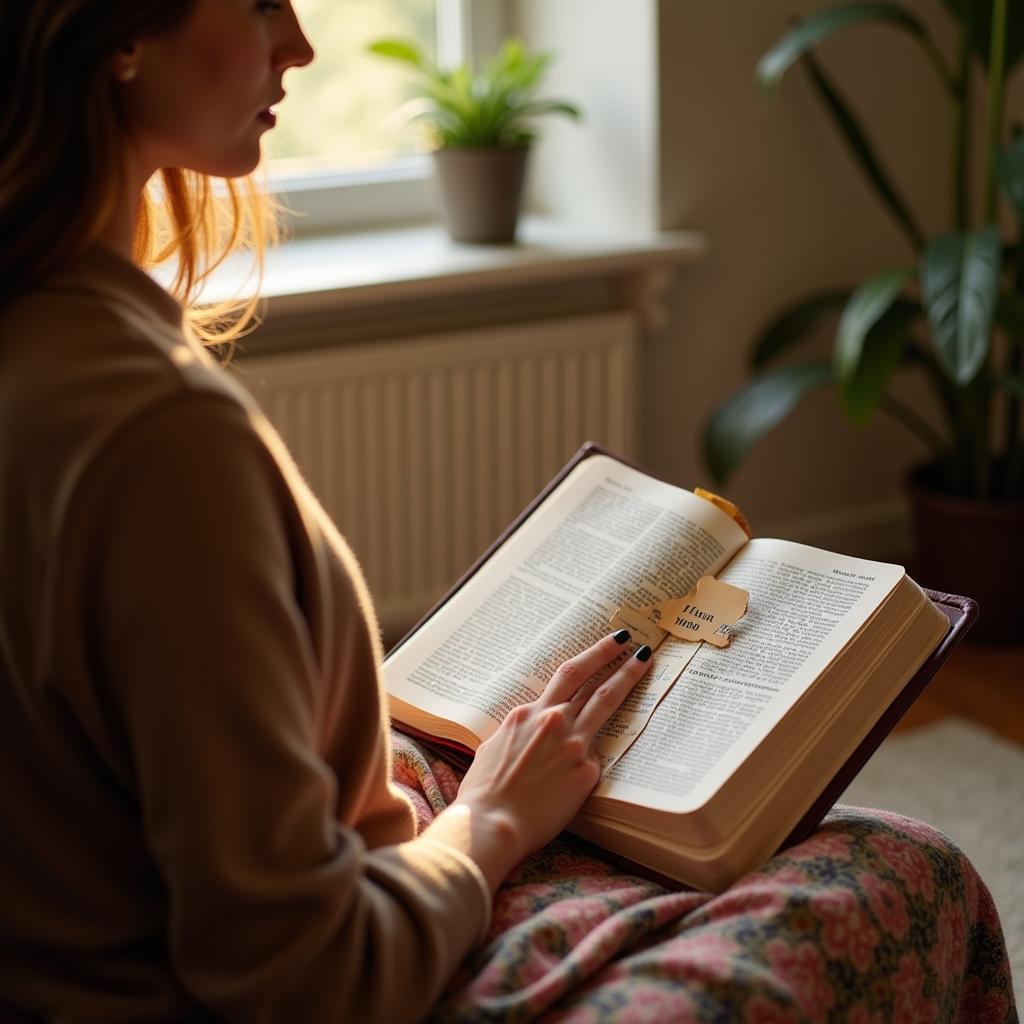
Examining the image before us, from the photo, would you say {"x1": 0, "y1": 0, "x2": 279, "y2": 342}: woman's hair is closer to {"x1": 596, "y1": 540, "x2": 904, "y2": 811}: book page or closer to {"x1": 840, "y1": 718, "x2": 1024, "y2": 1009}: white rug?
{"x1": 596, "y1": 540, "x2": 904, "y2": 811}: book page

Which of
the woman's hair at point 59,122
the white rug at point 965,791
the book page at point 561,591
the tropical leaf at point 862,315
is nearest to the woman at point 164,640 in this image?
the woman's hair at point 59,122

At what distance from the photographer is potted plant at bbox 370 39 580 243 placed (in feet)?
7.43

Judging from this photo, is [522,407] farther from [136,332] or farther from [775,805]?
[136,332]

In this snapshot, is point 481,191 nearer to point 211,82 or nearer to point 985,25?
point 985,25

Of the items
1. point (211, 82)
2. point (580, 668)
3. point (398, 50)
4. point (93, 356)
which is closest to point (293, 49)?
point (211, 82)

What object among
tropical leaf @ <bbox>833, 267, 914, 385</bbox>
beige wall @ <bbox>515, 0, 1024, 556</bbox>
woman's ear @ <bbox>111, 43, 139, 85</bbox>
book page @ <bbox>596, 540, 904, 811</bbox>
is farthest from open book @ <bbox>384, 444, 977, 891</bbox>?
beige wall @ <bbox>515, 0, 1024, 556</bbox>

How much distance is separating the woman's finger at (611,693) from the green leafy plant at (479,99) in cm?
142

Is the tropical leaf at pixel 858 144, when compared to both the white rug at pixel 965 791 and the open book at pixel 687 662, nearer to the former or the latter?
the white rug at pixel 965 791

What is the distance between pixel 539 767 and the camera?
0.94 m

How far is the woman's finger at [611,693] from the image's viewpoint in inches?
38.9

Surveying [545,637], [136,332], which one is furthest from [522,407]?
[136,332]

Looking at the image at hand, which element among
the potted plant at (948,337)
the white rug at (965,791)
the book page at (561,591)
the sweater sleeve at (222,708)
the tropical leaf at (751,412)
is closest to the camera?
the sweater sleeve at (222,708)

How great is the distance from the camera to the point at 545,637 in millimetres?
1066

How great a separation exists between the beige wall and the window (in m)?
0.15
